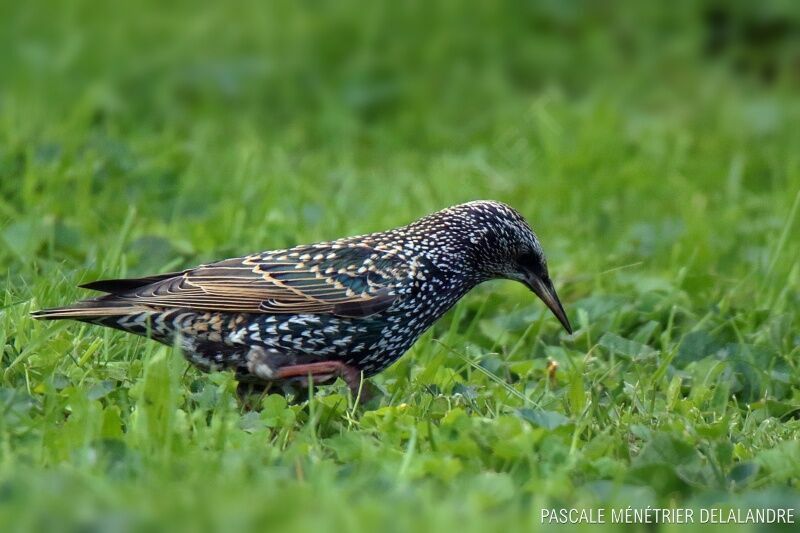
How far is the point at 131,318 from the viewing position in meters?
4.87

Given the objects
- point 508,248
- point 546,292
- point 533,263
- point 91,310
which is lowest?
point 546,292

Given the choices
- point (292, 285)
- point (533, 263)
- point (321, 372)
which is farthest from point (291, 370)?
point (533, 263)

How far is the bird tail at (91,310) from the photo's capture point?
4699 millimetres

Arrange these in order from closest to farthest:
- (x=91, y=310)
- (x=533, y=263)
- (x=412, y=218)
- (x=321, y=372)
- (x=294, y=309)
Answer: (x=91, y=310), (x=321, y=372), (x=294, y=309), (x=533, y=263), (x=412, y=218)

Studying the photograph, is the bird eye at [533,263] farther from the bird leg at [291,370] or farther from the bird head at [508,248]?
the bird leg at [291,370]

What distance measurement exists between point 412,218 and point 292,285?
2156 mm

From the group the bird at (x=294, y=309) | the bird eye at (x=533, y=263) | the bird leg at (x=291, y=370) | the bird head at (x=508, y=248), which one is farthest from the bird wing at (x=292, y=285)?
the bird eye at (x=533, y=263)

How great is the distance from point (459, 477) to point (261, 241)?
2.94 metres

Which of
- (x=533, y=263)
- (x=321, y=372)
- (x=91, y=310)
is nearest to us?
(x=91, y=310)

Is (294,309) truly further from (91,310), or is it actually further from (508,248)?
(508,248)

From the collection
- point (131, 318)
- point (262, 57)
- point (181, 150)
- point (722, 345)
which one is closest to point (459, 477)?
point (131, 318)

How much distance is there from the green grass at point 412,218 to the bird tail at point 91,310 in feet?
0.27

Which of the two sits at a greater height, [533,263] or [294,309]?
[294,309]

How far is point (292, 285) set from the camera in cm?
509
